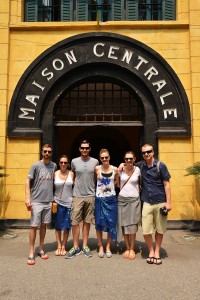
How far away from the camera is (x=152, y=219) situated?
4.89m

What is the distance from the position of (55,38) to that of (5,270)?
606cm

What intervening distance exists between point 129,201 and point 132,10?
231 inches

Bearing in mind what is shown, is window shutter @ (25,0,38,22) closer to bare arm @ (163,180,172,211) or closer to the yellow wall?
the yellow wall

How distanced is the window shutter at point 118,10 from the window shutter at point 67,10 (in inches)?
48.2

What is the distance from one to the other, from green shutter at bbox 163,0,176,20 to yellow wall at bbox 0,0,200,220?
20cm

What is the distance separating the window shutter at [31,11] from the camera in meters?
8.35

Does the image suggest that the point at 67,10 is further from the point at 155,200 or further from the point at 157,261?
the point at 157,261

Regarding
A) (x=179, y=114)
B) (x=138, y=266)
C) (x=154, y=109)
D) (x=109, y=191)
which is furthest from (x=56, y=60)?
(x=138, y=266)

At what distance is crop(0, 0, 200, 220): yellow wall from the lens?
754 centimetres

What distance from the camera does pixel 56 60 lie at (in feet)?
25.9

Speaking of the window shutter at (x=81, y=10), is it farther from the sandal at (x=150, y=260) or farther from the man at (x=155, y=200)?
the sandal at (x=150, y=260)

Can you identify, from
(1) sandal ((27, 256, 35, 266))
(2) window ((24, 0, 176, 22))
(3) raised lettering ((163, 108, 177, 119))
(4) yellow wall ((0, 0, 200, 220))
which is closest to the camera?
(1) sandal ((27, 256, 35, 266))

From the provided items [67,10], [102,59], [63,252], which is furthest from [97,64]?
[63,252]

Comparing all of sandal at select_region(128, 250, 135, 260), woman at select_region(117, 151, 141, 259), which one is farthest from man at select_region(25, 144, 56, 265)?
sandal at select_region(128, 250, 135, 260)
